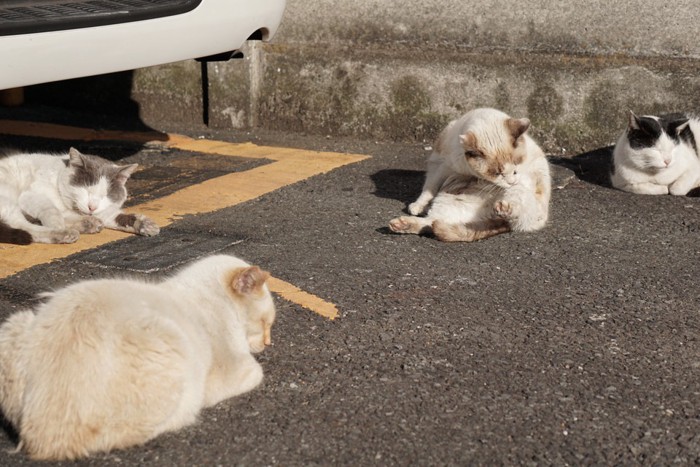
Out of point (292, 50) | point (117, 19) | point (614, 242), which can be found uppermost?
point (117, 19)

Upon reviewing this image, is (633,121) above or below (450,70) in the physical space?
below

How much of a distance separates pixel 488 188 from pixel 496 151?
26 cm

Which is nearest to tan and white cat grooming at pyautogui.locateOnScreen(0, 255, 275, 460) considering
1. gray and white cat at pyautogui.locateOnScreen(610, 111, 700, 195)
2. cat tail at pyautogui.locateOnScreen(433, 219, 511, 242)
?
cat tail at pyautogui.locateOnScreen(433, 219, 511, 242)

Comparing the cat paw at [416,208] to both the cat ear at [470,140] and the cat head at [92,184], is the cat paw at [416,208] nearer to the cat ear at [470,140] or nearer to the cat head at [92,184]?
the cat ear at [470,140]

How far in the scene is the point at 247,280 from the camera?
349 cm

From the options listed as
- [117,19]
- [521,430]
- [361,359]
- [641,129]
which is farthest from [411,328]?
[641,129]

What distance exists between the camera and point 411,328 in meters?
4.12

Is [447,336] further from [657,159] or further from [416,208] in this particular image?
[657,159]

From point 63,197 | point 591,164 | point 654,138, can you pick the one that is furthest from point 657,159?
point 63,197

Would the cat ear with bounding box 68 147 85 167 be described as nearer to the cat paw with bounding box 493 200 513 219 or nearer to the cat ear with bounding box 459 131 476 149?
the cat ear with bounding box 459 131 476 149

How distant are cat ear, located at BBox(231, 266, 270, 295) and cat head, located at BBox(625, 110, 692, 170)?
4.05 meters

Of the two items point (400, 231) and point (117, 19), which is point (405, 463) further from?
point (117, 19)

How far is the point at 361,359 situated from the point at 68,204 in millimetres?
2727

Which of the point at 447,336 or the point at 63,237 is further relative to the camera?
the point at 63,237
